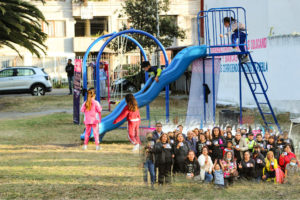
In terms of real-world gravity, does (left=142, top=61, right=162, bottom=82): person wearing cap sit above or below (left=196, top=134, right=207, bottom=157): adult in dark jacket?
above

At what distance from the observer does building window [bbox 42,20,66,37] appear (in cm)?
4905

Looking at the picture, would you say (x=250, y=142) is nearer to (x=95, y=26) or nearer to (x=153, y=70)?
(x=153, y=70)

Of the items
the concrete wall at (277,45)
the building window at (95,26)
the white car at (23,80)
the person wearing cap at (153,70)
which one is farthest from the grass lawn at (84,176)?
the building window at (95,26)

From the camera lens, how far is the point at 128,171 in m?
8.83

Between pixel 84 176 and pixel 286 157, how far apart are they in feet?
10.5

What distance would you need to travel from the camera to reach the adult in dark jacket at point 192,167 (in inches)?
298


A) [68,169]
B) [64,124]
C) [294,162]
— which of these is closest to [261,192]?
[294,162]

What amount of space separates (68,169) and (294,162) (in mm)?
3866

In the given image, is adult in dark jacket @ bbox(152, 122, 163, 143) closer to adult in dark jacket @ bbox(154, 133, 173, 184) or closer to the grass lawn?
adult in dark jacket @ bbox(154, 133, 173, 184)

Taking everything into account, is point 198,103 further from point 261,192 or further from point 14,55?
point 14,55

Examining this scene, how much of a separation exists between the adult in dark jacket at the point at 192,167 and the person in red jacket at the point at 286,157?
4.12 ft

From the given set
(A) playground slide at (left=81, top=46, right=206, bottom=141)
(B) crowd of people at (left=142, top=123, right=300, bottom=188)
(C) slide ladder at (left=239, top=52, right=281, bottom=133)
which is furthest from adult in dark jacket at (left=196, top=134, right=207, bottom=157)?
(A) playground slide at (left=81, top=46, right=206, bottom=141)

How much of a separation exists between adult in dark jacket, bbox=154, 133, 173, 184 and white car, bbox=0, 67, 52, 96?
21.3m

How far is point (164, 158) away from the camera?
7.48 m
